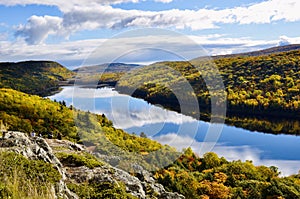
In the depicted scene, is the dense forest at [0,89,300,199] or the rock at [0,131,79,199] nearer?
the rock at [0,131,79,199]

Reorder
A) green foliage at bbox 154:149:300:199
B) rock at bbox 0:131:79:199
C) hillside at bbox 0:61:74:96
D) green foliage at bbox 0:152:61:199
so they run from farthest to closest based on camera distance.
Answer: hillside at bbox 0:61:74:96
green foliage at bbox 154:149:300:199
rock at bbox 0:131:79:199
green foliage at bbox 0:152:61:199

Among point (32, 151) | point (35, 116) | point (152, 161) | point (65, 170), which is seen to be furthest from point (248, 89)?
point (32, 151)

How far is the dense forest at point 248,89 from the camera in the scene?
212 feet

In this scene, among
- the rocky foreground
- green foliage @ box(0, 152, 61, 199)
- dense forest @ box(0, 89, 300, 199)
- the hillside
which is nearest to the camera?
green foliage @ box(0, 152, 61, 199)

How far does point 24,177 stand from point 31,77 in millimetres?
145897

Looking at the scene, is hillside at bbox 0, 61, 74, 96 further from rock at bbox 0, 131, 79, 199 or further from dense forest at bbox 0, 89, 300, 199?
rock at bbox 0, 131, 79, 199

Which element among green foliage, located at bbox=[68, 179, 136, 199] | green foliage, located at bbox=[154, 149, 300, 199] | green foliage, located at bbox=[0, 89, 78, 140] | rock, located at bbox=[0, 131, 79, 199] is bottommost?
green foliage, located at bbox=[154, 149, 300, 199]

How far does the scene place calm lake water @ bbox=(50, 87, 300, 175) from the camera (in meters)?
16.6

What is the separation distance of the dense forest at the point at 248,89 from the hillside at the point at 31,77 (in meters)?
40.4

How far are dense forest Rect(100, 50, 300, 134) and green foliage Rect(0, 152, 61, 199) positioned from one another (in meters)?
42.2

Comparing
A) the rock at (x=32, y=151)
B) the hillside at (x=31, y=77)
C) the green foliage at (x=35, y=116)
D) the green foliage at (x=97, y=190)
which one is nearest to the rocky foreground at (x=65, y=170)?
→ the rock at (x=32, y=151)

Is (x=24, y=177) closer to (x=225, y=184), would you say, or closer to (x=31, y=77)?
(x=225, y=184)

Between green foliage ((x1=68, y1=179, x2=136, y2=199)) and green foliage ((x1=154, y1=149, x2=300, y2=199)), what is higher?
green foliage ((x1=68, y1=179, x2=136, y2=199))

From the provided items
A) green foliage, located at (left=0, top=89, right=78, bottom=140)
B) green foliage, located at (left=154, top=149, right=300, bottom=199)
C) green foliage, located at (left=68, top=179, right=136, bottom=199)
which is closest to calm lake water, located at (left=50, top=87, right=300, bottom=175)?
green foliage, located at (left=154, top=149, right=300, bottom=199)
